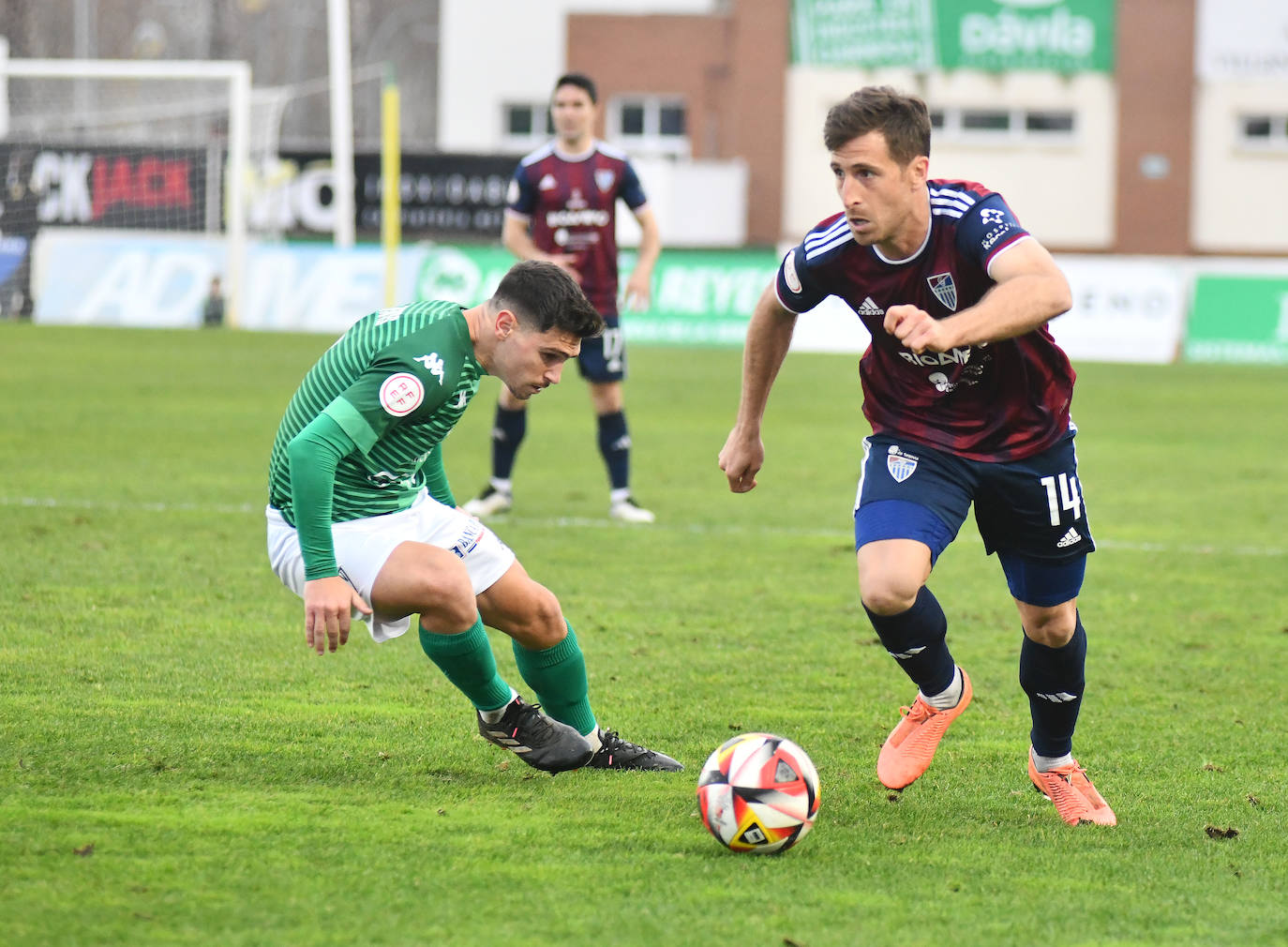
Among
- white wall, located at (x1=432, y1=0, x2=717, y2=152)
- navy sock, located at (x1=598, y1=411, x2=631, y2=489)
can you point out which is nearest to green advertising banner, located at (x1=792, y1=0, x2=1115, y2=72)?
white wall, located at (x1=432, y1=0, x2=717, y2=152)

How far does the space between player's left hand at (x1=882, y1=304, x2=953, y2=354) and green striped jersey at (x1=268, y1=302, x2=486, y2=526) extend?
108cm

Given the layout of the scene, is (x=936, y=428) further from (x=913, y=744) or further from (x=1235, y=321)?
(x=1235, y=321)

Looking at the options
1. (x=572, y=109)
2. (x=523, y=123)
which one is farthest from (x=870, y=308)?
(x=523, y=123)

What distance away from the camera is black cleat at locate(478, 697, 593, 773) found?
4.58 m

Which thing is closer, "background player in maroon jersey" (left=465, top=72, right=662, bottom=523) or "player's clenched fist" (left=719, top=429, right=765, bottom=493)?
"player's clenched fist" (left=719, top=429, right=765, bottom=493)

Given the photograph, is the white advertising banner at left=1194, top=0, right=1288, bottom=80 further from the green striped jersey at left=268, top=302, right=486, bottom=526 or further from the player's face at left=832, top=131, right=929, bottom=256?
the green striped jersey at left=268, top=302, right=486, bottom=526

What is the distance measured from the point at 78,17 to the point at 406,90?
1201 centimetres

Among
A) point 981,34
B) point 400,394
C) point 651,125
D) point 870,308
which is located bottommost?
point 400,394

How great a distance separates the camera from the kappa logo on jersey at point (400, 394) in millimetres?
4082

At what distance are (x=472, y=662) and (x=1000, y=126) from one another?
33571 millimetres

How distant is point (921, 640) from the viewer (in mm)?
4453

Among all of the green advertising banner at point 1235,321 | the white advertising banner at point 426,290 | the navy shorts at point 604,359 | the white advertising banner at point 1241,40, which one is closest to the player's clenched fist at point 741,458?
the navy shorts at point 604,359

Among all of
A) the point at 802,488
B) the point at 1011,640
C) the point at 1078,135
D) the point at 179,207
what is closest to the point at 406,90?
the point at 1078,135

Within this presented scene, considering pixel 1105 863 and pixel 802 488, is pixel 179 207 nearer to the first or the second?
pixel 802 488
